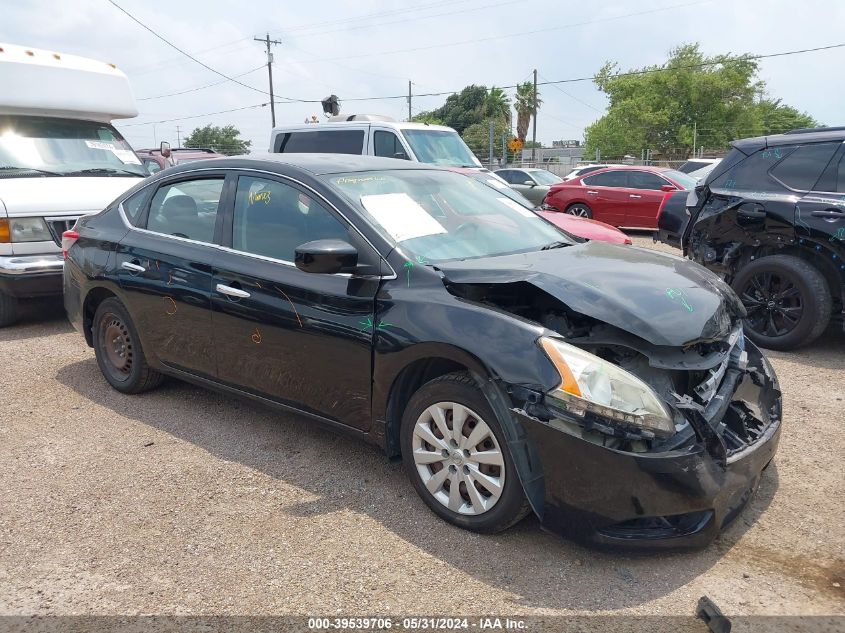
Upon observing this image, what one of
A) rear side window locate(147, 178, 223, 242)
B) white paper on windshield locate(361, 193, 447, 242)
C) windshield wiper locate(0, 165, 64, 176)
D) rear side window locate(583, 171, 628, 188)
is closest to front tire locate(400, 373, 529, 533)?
white paper on windshield locate(361, 193, 447, 242)

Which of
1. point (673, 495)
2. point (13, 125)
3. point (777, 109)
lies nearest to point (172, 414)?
point (673, 495)

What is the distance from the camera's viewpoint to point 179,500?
3486mm

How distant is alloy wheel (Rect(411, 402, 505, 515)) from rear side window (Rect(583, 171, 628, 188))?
13230mm

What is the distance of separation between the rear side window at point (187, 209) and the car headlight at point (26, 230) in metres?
2.55

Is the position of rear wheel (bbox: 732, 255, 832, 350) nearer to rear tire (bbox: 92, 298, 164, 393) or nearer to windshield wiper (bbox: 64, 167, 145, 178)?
rear tire (bbox: 92, 298, 164, 393)

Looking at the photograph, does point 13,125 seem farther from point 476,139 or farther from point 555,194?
point 476,139

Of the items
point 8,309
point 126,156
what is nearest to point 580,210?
point 126,156

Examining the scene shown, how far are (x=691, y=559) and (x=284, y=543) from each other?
1.72 m

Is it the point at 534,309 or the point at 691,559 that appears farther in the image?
the point at 534,309

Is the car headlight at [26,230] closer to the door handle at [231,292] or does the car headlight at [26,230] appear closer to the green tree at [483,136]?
the door handle at [231,292]

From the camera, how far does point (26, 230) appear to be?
21.3 ft

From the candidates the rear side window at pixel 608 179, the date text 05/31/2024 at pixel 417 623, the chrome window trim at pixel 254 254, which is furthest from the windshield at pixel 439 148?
the date text 05/31/2024 at pixel 417 623

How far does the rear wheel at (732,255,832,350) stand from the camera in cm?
565

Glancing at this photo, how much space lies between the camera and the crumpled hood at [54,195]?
6.50 metres
